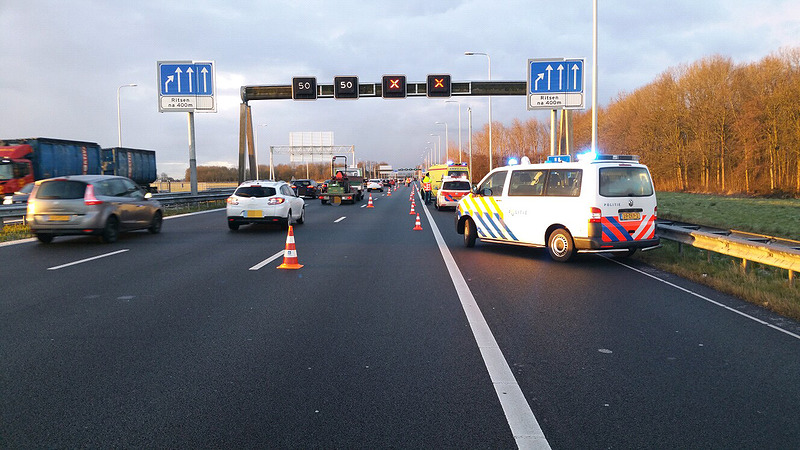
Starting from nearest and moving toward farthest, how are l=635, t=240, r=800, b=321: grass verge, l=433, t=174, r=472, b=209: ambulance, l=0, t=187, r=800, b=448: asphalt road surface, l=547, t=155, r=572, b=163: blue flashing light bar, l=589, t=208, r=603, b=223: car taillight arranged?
l=0, t=187, r=800, b=448: asphalt road surface, l=635, t=240, r=800, b=321: grass verge, l=589, t=208, r=603, b=223: car taillight, l=547, t=155, r=572, b=163: blue flashing light bar, l=433, t=174, r=472, b=209: ambulance

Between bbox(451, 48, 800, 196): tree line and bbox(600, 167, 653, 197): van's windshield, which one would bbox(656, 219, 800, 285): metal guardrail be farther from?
bbox(451, 48, 800, 196): tree line

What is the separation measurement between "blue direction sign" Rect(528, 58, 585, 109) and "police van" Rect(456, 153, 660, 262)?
51.6 ft

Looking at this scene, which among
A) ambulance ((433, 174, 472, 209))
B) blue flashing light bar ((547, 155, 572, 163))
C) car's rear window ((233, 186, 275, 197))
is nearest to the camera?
blue flashing light bar ((547, 155, 572, 163))

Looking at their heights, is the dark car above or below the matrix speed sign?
below

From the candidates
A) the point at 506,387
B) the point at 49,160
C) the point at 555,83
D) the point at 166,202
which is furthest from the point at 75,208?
the point at 555,83

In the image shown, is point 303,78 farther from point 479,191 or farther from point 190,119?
point 479,191

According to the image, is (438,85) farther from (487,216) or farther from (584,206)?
(584,206)

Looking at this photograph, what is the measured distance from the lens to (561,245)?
10.9 meters

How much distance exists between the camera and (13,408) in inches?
154

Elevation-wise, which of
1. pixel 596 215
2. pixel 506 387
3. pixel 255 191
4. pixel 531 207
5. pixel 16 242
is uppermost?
pixel 255 191

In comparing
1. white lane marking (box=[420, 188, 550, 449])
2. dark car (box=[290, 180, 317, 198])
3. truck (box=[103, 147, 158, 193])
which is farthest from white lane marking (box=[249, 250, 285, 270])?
dark car (box=[290, 180, 317, 198])

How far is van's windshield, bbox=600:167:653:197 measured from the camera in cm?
1038

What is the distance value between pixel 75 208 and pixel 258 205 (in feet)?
16.6

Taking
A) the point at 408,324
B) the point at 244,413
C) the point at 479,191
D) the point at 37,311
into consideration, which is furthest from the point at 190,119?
the point at 244,413
